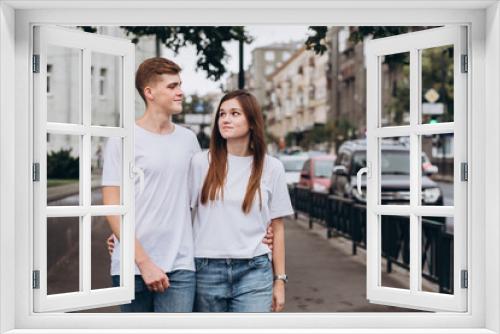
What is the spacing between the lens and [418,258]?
361 cm

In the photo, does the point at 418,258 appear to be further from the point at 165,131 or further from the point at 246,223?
the point at 165,131

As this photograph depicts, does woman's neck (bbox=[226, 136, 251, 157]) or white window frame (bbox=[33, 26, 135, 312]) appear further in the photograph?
woman's neck (bbox=[226, 136, 251, 157])

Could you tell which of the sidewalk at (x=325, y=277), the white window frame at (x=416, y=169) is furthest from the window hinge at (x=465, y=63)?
the sidewalk at (x=325, y=277)

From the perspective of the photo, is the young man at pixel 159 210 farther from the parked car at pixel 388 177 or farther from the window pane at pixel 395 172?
the window pane at pixel 395 172

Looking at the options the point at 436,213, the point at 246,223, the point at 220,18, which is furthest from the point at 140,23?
the point at 436,213

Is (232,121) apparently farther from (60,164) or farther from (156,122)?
(60,164)

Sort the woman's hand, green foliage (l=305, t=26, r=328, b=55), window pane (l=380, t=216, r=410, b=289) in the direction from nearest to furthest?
the woman's hand
green foliage (l=305, t=26, r=328, b=55)
window pane (l=380, t=216, r=410, b=289)

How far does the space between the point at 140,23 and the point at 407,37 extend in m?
1.25

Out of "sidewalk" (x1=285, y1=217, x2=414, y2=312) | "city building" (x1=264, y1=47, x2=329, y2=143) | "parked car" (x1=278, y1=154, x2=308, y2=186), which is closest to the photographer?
"sidewalk" (x1=285, y1=217, x2=414, y2=312)

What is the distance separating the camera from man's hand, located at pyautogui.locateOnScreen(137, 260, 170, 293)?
3.46 m

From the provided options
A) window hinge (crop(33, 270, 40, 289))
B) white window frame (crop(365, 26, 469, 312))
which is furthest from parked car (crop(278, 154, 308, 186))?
window hinge (crop(33, 270, 40, 289))

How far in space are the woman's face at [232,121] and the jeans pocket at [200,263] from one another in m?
0.60

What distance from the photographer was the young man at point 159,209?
A: 11.5 feet

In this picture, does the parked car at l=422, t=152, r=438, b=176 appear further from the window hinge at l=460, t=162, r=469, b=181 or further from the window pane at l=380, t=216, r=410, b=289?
the window hinge at l=460, t=162, r=469, b=181
